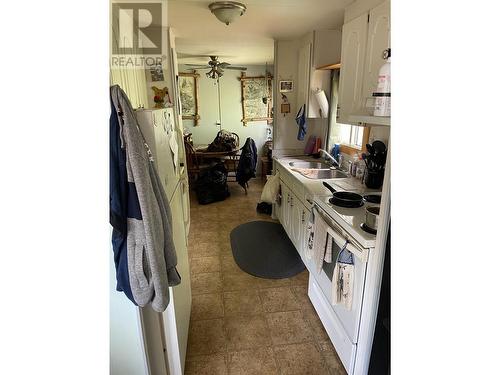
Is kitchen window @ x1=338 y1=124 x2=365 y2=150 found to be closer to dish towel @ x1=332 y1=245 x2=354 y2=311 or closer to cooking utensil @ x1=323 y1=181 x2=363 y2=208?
cooking utensil @ x1=323 y1=181 x2=363 y2=208

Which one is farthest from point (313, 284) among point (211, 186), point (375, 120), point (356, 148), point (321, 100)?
point (211, 186)

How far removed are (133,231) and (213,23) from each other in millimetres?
2289

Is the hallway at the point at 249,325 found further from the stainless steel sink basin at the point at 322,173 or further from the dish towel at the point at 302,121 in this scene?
the dish towel at the point at 302,121

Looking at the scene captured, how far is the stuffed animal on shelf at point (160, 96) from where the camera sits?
8.22 ft

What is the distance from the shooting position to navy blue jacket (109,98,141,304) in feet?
3.02

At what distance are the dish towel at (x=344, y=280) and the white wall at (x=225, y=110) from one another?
4.56 m

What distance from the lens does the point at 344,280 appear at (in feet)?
4.80

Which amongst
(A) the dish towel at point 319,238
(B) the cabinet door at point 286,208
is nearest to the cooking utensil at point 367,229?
(A) the dish towel at point 319,238

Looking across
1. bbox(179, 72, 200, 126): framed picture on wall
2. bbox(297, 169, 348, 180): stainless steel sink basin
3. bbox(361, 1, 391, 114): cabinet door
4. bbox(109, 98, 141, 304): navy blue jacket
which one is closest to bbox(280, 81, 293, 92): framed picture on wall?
bbox(297, 169, 348, 180): stainless steel sink basin

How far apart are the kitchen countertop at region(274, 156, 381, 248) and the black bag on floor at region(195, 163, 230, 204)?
1890 mm
